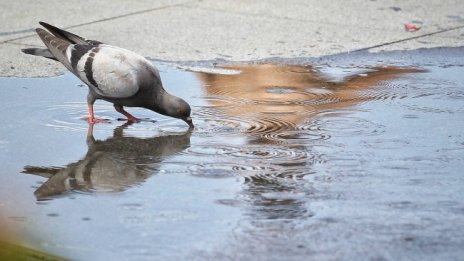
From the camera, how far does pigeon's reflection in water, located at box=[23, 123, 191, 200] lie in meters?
4.82

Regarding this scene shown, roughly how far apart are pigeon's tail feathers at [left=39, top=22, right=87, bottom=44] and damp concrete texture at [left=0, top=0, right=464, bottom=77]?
850mm

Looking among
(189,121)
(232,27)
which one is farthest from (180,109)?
(232,27)

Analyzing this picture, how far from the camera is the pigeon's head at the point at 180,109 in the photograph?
589 cm

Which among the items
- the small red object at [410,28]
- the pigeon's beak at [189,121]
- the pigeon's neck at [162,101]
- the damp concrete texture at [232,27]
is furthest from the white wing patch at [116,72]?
the small red object at [410,28]

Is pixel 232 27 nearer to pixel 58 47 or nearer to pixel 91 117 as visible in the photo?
pixel 58 47

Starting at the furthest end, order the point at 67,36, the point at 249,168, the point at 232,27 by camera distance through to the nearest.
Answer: the point at 232,27
the point at 67,36
the point at 249,168

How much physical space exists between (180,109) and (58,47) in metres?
1.05

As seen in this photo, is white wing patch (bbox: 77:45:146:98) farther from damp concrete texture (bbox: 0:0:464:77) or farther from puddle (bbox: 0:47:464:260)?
damp concrete texture (bbox: 0:0:464:77)

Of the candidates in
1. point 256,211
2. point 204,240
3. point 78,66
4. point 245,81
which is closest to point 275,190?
point 256,211

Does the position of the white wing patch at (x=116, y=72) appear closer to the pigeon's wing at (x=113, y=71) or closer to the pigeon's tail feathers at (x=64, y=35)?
the pigeon's wing at (x=113, y=71)

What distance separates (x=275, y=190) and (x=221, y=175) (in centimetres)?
39

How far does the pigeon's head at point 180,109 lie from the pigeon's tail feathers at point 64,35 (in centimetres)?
81

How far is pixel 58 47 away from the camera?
20.9ft

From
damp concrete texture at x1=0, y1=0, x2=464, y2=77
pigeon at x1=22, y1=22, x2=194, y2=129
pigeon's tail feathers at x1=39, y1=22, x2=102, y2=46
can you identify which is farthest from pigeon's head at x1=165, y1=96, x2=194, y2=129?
damp concrete texture at x1=0, y1=0, x2=464, y2=77
